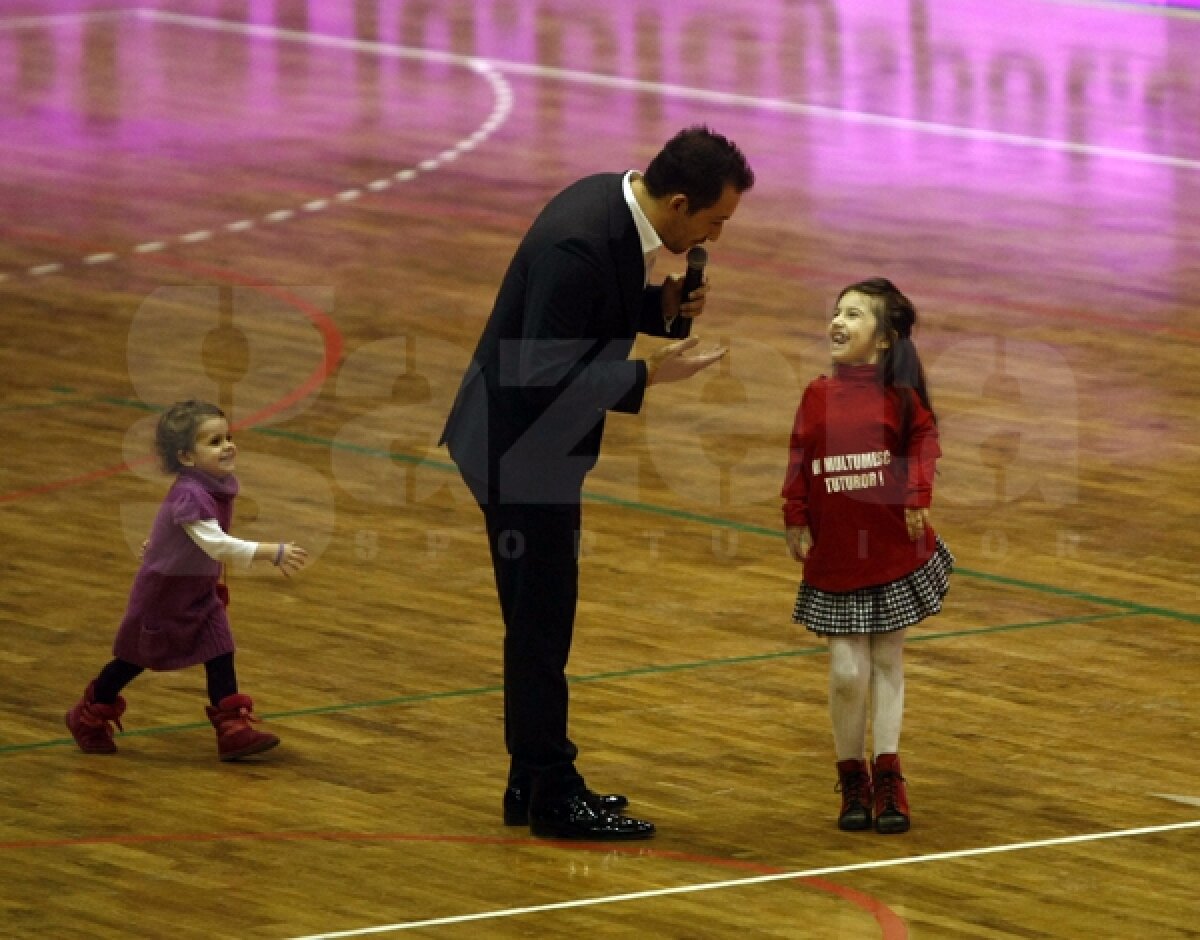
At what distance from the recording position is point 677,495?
9.98 meters

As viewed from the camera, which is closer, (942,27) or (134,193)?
(134,193)

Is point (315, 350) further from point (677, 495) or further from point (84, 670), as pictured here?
point (84, 670)

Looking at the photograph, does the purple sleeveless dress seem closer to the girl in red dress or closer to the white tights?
the girl in red dress

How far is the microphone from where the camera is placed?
6413 millimetres

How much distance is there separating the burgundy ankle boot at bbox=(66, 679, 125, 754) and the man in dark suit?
121 cm

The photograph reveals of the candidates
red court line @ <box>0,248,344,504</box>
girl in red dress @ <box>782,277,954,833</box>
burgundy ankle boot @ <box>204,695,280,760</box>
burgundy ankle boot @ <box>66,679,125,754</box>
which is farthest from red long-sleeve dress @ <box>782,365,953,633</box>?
red court line @ <box>0,248,344,504</box>

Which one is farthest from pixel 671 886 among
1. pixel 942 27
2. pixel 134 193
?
pixel 942 27

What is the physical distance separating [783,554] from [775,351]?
292 centimetres

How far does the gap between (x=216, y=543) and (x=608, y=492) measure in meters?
3.15

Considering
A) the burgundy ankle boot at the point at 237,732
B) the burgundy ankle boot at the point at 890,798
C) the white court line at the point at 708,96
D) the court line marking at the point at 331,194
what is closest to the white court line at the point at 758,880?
the burgundy ankle boot at the point at 890,798

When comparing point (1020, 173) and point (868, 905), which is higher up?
point (1020, 173)

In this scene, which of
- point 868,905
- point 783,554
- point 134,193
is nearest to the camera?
point 868,905

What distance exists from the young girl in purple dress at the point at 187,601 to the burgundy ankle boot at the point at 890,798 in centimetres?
161

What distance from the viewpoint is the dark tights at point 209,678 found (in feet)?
23.6
